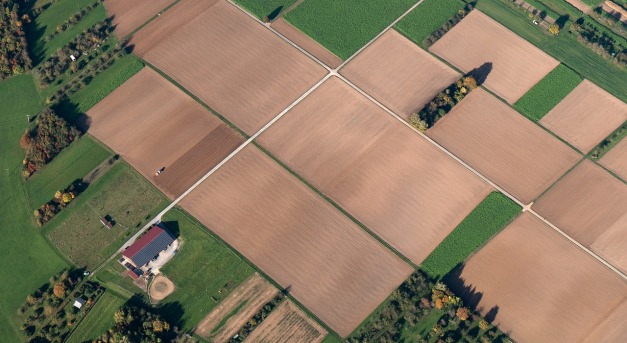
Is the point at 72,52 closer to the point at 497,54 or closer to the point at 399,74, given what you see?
the point at 399,74

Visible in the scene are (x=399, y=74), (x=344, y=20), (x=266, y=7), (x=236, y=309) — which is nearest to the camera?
(x=236, y=309)

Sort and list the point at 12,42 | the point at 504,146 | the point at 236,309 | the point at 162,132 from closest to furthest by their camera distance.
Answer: the point at 236,309, the point at 504,146, the point at 162,132, the point at 12,42

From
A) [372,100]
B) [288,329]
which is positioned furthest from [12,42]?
[288,329]

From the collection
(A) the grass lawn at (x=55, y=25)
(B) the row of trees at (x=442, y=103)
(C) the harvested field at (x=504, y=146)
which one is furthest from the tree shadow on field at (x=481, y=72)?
(A) the grass lawn at (x=55, y=25)

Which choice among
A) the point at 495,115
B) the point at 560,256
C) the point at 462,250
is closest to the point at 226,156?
the point at 462,250

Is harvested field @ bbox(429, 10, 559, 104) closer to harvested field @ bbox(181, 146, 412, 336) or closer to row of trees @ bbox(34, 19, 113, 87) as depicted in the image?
harvested field @ bbox(181, 146, 412, 336)

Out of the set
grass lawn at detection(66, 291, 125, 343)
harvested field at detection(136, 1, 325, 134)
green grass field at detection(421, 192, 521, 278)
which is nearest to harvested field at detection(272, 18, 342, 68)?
harvested field at detection(136, 1, 325, 134)

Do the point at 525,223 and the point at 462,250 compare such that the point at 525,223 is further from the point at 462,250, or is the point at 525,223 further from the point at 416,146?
the point at 416,146
